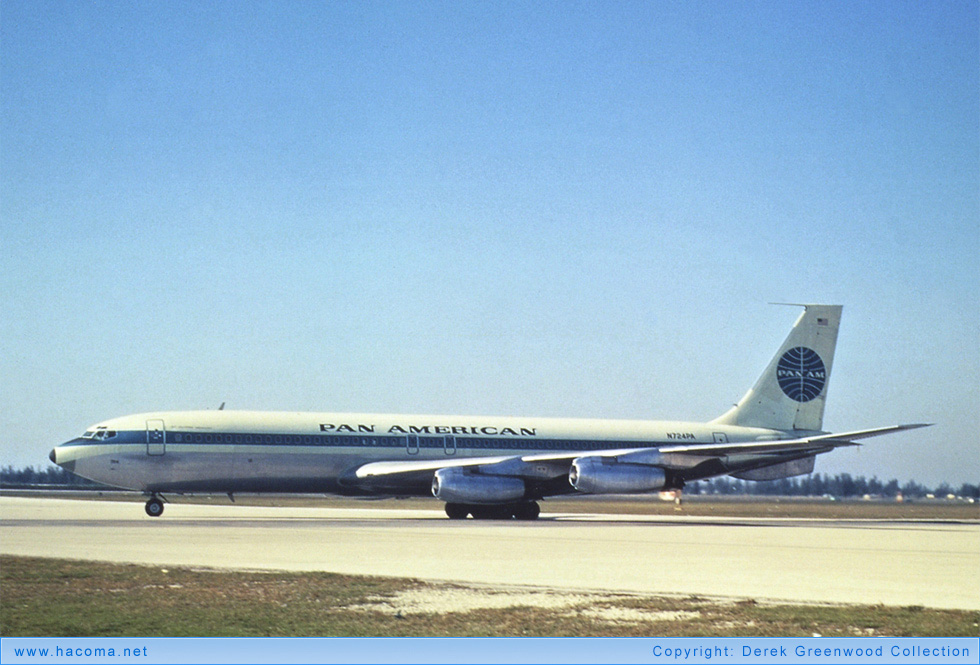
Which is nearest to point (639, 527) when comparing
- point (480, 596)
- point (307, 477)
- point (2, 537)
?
point (307, 477)

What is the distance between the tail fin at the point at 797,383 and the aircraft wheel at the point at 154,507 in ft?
70.5

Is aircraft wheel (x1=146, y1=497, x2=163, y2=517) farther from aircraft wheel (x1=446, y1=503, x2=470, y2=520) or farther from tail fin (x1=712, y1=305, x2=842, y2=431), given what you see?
tail fin (x1=712, y1=305, x2=842, y2=431)

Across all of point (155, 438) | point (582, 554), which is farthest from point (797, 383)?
point (582, 554)

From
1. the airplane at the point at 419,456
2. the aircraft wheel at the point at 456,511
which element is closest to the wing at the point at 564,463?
the airplane at the point at 419,456

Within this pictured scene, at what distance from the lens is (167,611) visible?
39.5 ft

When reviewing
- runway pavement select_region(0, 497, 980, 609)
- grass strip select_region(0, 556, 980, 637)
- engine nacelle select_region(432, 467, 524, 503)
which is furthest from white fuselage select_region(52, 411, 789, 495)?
grass strip select_region(0, 556, 980, 637)

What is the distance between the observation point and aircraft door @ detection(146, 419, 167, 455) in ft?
114

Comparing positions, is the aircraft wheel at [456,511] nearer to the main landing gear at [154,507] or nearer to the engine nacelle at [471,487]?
the engine nacelle at [471,487]

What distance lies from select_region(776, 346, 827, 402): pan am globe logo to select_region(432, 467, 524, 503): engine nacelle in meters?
13.6

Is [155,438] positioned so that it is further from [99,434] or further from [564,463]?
[564,463]

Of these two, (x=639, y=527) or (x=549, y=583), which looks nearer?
(x=549, y=583)

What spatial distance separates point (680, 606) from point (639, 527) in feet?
66.0

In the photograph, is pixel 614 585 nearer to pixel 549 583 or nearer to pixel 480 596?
pixel 549 583

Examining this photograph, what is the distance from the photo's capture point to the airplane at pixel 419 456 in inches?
1375
